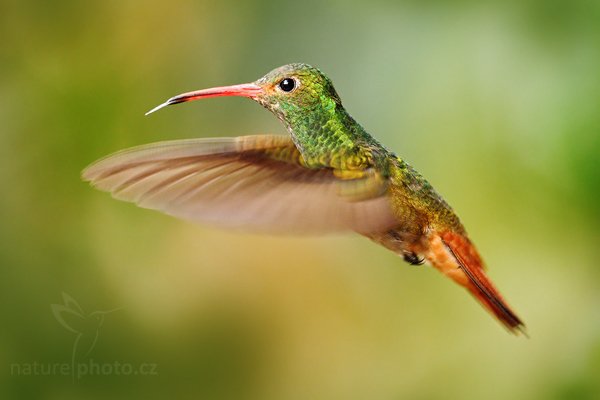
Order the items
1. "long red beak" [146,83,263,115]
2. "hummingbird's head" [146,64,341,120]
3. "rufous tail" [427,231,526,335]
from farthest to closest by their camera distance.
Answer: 1. "rufous tail" [427,231,526,335]
2. "hummingbird's head" [146,64,341,120]
3. "long red beak" [146,83,263,115]

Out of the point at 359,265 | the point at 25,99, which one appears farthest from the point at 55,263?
the point at 359,265

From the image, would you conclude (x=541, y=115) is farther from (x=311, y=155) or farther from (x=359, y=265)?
(x=311, y=155)
